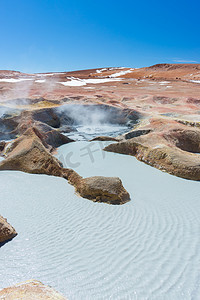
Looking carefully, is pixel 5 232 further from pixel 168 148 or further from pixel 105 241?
pixel 168 148

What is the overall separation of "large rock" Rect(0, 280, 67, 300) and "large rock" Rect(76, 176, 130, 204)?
2.56m

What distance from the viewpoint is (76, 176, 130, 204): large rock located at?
4.64 meters

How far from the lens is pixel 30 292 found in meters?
2.08

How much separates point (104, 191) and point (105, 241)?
5.06 feet

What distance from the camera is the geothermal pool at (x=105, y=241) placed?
96.7 inches

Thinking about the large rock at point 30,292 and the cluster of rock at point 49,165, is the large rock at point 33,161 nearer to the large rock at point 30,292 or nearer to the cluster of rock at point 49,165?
the cluster of rock at point 49,165

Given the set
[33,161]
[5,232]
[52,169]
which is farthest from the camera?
[33,161]

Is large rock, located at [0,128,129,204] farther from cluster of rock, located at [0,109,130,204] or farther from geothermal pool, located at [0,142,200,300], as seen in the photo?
geothermal pool, located at [0,142,200,300]

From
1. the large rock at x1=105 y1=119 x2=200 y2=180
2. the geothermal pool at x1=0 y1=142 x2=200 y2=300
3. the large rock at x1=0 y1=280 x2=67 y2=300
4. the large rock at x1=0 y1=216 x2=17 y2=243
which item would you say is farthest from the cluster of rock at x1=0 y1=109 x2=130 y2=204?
the large rock at x1=0 y1=280 x2=67 y2=300

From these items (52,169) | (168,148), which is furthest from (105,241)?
(168,148)

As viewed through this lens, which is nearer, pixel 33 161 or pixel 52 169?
pixel 52 169

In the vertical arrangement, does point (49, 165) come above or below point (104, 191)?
above

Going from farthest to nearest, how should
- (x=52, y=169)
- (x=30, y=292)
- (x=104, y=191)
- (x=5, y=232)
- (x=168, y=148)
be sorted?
(x=168, y=148) < (x=52, y=169) < (x=104, y=191) < (x=5, y=232) < (x=30, y=292)

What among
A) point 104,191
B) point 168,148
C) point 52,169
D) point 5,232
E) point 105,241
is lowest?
point 105,241
